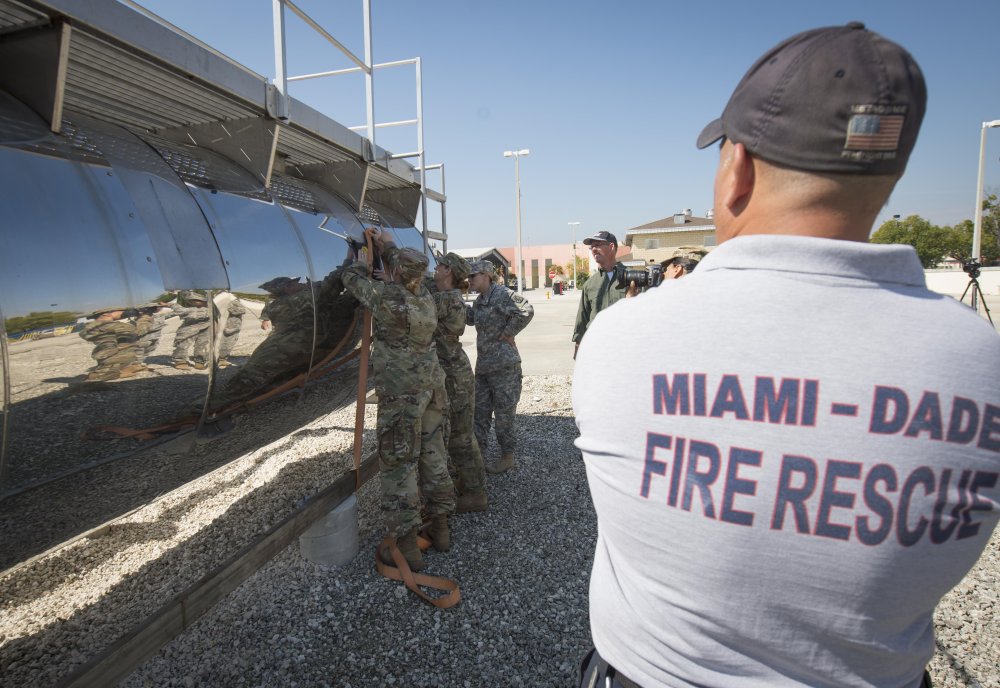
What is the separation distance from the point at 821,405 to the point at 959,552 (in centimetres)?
31

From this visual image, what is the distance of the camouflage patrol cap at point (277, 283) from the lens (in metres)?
2.65

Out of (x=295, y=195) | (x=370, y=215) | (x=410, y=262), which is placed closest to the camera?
(x=295, y=195)

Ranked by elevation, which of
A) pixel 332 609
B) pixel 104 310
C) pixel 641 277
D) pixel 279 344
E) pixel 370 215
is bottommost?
pixel 332 609

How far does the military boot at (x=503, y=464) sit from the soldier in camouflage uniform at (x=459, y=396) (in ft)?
2.63

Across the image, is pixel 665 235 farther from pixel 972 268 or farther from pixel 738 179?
pixel 738 179

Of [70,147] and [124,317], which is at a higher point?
[70,147]

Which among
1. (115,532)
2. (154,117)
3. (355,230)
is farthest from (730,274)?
(115,532)

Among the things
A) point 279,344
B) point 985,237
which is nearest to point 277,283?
point 279,344

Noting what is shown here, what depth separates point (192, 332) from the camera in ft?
7.15

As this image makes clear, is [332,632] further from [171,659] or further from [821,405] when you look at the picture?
[821,405]

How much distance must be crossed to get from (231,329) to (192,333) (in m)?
0.22

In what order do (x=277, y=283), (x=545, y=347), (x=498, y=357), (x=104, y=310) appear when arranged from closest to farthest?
(x=104, y=310)
(x=277, y=283)
(x=498, y=357)
(x=545, y=347)

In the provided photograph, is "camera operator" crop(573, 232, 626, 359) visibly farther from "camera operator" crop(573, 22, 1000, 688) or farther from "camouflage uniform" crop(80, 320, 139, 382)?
"camera operator" crop(573, 22, 1000, 688)

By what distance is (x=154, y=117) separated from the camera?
104 inches
